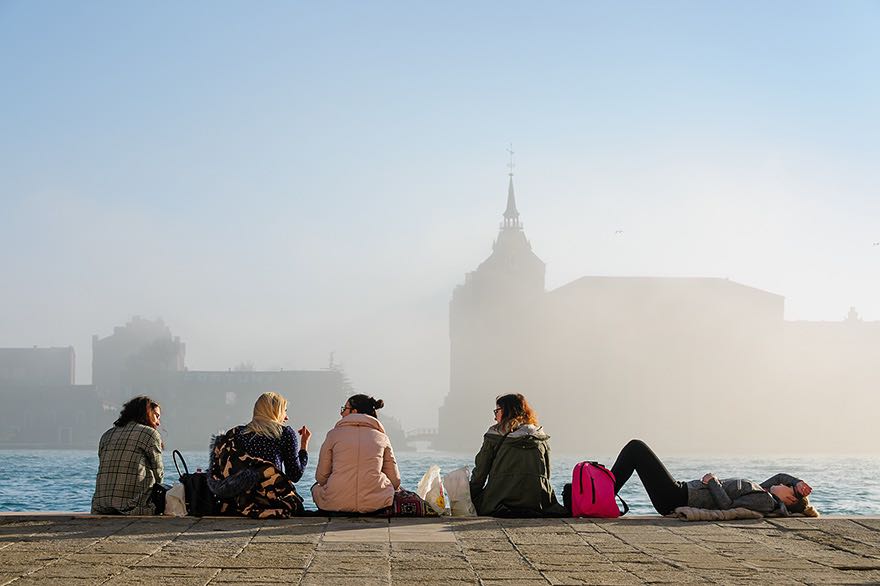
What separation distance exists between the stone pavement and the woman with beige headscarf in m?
0.16

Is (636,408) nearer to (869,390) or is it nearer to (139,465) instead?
(869,390)

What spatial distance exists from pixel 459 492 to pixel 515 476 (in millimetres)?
371

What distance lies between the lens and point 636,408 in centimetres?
10706

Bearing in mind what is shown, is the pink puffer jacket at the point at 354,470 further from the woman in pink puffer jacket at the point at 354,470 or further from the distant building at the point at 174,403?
the distant building at the point at 174,403

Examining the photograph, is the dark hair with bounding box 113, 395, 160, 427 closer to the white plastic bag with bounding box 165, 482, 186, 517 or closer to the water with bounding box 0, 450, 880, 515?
the white plastic bag with bounding box 165, 482, 186, 517

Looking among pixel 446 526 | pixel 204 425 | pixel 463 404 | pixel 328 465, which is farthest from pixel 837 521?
pixel 204 425

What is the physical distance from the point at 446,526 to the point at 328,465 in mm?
892

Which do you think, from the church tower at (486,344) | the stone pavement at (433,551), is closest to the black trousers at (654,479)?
the stone pavement at (433,551)

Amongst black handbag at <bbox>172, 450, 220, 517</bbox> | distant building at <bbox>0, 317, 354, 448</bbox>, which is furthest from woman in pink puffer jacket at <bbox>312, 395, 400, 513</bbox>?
distant building at <bbox>0, 317, 354, 448</bbox>

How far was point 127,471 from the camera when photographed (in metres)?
6.70

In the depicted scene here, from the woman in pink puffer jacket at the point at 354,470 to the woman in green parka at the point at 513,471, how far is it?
65 centimetres

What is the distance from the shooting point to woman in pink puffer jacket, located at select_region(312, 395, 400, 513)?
672 centimetres

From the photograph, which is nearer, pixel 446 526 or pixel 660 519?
pixel 446 526

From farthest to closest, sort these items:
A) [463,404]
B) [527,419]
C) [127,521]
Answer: [463,404] < [527,419] < [127,521]
